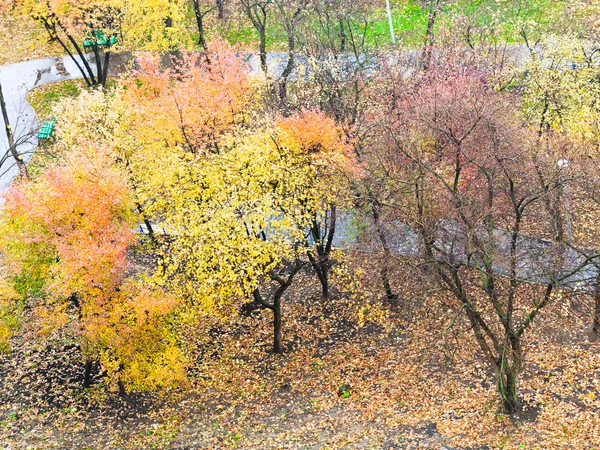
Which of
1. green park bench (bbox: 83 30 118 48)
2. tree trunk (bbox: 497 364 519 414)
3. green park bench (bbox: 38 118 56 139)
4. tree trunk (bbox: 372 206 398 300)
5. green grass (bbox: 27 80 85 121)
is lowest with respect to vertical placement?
tree trunk (bbox: 497 364 519 414)

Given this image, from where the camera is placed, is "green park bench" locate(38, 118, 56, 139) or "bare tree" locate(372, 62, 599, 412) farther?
"green park bench" locate(38, 118, 56, 139)

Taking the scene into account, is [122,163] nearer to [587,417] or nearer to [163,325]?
[163,325]

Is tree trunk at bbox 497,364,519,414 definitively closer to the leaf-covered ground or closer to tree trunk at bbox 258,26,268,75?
the leaf-covered ground

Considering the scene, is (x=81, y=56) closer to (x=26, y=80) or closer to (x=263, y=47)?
(x=26, y=80)

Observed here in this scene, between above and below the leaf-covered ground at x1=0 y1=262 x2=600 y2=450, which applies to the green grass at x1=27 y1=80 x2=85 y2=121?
above

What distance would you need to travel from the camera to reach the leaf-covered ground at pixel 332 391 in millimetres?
22938

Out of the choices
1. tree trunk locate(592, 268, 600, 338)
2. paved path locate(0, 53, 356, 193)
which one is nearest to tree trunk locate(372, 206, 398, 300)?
tree trunk locate(592, 268, 600, 338)

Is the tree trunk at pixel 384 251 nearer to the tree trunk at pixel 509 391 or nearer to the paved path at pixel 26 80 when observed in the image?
the tree trunk at pixel 509 391

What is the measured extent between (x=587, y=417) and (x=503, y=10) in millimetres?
33516

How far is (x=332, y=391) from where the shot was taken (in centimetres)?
2638

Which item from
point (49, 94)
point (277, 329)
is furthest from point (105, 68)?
point (277, 329)

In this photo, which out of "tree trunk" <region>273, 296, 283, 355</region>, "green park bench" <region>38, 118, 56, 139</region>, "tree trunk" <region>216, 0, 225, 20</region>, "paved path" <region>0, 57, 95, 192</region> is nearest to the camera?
"tree trunk" <region>273, 296, 283, 355</region>

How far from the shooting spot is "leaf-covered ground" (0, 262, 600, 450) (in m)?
22.9

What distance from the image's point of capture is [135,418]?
2652cm
